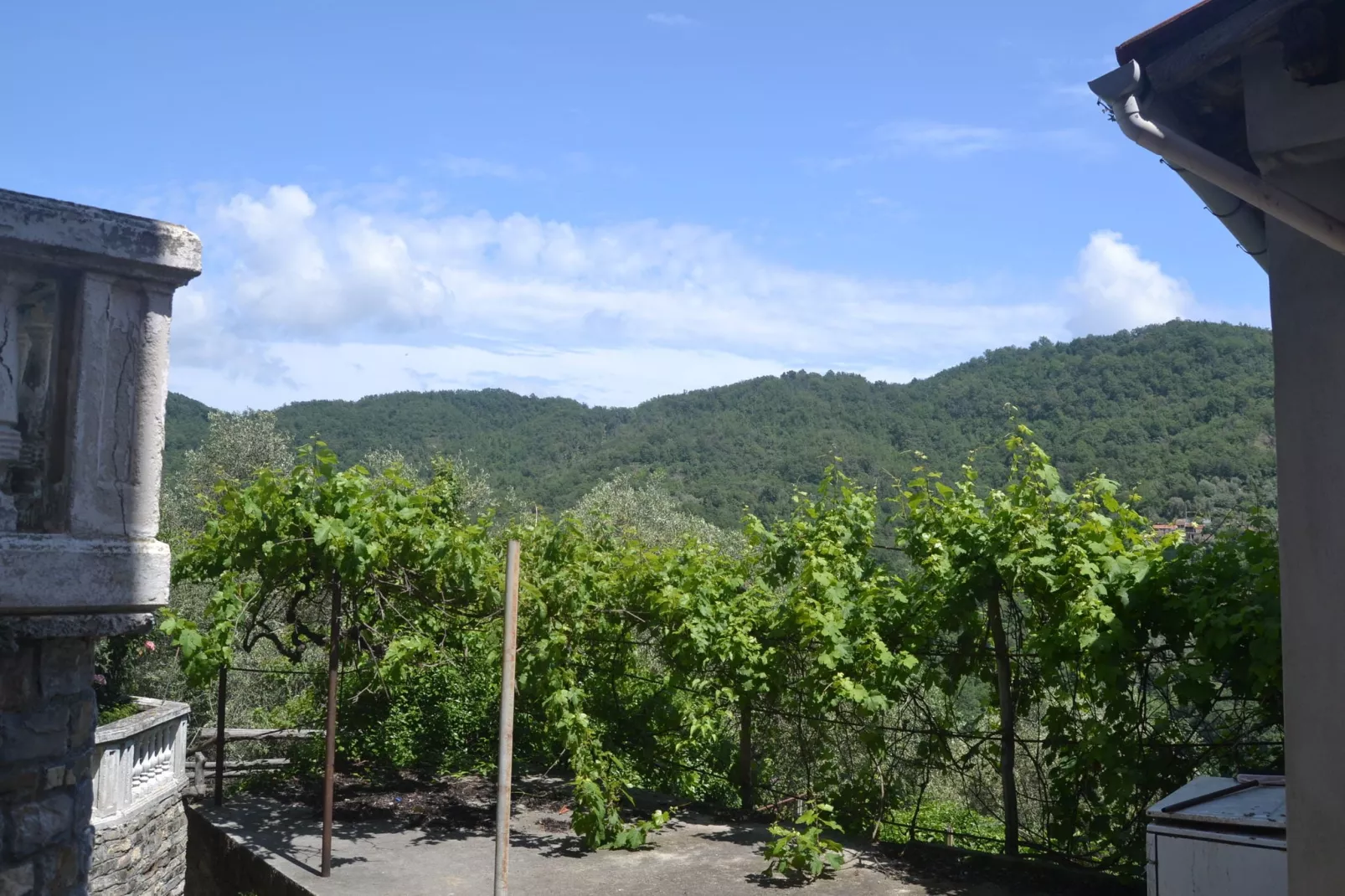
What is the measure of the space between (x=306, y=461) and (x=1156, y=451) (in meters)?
17.9

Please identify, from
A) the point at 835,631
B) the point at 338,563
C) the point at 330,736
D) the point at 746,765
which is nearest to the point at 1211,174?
the point at 835,631

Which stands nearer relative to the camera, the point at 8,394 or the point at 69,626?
A: the point at 8,394

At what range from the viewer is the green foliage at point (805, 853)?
6.62 metres

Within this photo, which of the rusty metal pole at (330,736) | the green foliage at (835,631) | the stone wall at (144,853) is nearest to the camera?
the green foliage at (835,631)

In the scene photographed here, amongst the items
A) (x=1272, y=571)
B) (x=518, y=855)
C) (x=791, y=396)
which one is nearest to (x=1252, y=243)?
(x=1272, y=571)

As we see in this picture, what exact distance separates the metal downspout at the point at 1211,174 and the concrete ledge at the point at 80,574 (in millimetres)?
3597

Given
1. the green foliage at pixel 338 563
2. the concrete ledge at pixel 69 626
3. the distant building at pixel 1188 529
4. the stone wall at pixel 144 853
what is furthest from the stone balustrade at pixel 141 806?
the distant building at pixel 1188 529

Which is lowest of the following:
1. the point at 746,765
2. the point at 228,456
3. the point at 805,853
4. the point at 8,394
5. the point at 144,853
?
the point at 144,853

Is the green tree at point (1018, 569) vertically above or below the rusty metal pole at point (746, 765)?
above

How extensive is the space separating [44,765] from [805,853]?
4673 mm

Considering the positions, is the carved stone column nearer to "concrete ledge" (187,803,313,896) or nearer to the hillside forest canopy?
the hillside forest canopy

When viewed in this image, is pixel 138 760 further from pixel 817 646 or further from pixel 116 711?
pixel 817 646

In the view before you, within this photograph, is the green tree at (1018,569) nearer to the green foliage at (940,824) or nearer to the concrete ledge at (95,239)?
the green foliage at (940,824)

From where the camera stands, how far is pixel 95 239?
10.1 feet
